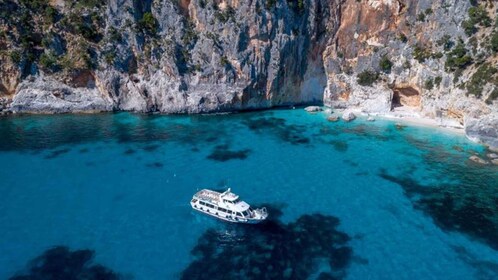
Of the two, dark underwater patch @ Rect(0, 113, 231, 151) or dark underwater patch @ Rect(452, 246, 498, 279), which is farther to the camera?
dark underwater patch @ Rect(0, 113, 231, 151)

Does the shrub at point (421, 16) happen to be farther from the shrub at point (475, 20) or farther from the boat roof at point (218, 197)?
the boat roof at point (218, 197)

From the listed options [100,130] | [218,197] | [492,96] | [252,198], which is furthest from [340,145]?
[100,130]

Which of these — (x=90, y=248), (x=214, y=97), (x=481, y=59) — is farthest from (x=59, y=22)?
(x=481, y=59)

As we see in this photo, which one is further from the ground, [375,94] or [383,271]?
[375,94]

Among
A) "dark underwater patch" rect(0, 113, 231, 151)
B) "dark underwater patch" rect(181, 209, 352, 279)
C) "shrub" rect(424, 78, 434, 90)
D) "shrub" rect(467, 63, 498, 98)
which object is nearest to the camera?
"dark underwater patch" rect(181, 209, 352, 279)

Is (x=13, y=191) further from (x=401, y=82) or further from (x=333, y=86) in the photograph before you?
(x=401, y=82)

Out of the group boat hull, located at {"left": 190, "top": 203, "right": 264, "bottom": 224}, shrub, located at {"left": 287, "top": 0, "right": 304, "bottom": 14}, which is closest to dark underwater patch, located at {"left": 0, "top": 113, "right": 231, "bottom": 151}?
boat hull, located at {"left": 190, "top": 203, "right": 264, "bottom": 224}

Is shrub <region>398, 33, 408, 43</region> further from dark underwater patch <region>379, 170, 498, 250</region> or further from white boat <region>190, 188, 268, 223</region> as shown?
white boat <region>190, 188, 268, 223</region>
